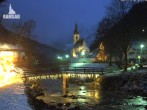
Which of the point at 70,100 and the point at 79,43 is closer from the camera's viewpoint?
the point at 70,100

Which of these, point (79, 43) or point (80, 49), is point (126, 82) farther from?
point (79, 43)

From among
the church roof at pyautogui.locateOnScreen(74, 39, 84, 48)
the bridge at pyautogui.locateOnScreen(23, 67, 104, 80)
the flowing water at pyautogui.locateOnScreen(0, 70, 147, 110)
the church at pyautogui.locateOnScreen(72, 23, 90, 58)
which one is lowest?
the flowing water at pyautogui.locateOnScreen(0, 70, 147, 110)

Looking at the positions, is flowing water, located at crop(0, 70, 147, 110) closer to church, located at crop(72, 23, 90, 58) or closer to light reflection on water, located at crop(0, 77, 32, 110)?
light reflection on water, located at crop(0, 77, 32, 110)

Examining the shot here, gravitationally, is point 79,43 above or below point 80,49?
above

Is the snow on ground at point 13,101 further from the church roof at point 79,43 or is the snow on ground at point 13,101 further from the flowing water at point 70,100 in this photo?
the church roof at point 79,43

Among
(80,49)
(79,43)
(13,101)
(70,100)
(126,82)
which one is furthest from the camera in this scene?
(79,43)

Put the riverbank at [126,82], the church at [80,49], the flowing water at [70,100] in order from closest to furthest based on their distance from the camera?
the flowing water at [70,100], the riverbank at [126,82], the church at [80,49]

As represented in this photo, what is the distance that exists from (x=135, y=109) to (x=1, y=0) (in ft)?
85.3

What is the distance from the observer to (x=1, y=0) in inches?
389

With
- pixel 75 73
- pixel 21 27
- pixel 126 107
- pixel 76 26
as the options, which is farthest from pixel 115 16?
pixel 76 26

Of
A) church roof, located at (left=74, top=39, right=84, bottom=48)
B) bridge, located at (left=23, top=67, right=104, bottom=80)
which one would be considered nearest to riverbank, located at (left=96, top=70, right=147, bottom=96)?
bridge, located at (left=23, top=67, right=104, bottom=80)

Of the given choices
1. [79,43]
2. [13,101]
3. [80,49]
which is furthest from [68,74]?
[79,43]

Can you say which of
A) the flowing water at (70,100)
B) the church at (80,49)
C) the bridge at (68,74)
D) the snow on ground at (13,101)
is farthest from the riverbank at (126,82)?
the church at (80,49)

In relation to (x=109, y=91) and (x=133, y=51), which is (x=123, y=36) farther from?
(x=133, y=51)
